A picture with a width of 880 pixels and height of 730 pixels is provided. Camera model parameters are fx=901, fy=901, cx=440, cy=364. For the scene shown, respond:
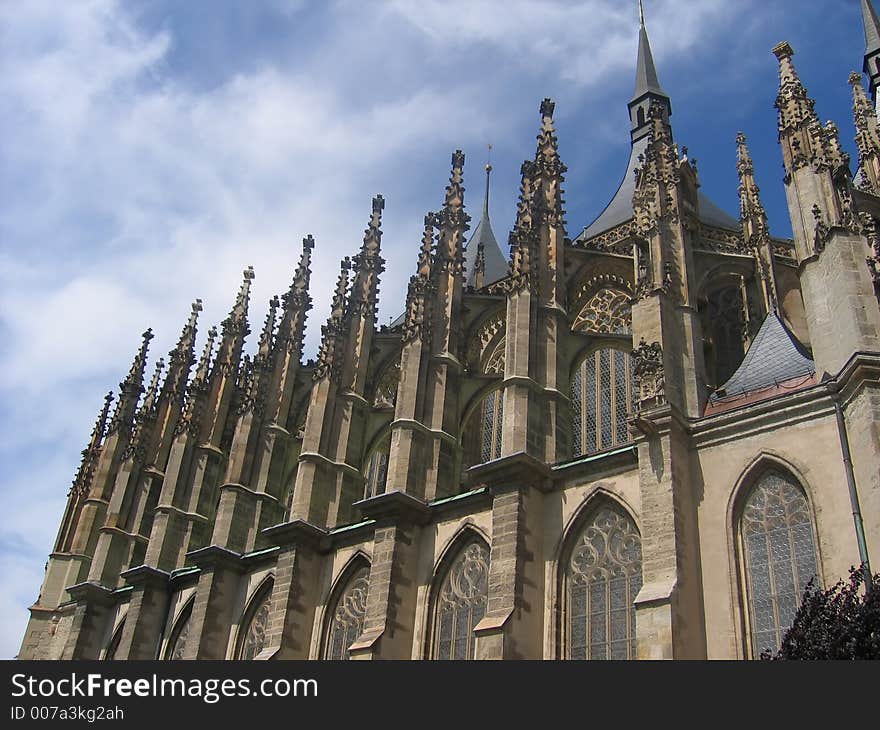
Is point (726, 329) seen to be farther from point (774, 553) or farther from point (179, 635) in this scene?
point (179, 635)

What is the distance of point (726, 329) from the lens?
20.9 metres

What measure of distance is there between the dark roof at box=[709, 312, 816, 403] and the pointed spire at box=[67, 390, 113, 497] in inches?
962

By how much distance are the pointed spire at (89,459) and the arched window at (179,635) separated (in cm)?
1080

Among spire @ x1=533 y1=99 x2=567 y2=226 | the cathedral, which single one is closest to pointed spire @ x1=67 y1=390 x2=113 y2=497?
the cathedral

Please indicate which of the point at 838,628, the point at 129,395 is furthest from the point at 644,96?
the point at 838,628

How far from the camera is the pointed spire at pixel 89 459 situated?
3284 centimetres

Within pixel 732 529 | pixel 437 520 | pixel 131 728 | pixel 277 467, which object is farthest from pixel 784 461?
pixel 277 467

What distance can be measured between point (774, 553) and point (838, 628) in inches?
151

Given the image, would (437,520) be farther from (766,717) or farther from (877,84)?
(877,84)

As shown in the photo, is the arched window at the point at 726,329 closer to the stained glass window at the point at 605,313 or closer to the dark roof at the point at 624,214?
the stained glass window at the point at 605,313

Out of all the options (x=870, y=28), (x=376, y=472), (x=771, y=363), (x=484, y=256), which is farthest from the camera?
(x=870, y=28)

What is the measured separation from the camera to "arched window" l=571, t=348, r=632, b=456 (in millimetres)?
20656

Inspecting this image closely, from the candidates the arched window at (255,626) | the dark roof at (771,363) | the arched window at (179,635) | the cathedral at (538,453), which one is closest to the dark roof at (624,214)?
the cathedral at (538,453)

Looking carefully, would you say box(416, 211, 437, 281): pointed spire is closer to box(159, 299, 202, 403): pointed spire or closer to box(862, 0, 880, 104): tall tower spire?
box(159, 299, 202, 403): pointed spire
